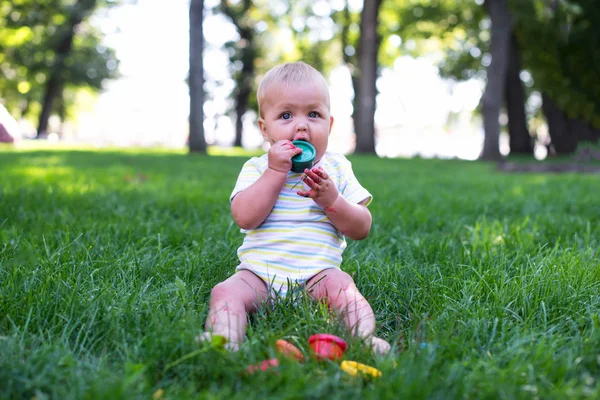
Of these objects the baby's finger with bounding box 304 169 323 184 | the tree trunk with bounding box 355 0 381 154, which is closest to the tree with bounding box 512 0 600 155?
the tree trunk with bounding box 355 0 381 154

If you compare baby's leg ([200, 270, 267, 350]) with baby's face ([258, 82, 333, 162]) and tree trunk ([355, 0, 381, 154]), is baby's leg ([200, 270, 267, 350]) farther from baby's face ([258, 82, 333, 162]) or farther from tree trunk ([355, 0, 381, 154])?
tree trunk ([355, 0, 381, 154])

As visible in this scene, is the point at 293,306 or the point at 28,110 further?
the point at 28,110

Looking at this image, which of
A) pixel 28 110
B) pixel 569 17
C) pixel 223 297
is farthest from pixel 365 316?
pixel 28 110

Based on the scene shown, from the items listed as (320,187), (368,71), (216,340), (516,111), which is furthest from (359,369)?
(516,111)

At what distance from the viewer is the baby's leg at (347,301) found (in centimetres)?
168

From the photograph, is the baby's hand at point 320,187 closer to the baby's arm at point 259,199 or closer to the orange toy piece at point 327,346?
the baby's arm at point 259,199

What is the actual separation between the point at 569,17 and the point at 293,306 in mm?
17671

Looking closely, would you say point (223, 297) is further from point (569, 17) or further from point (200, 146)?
point (569, 17)

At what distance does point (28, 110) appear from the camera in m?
40.0

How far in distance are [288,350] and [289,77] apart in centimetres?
110

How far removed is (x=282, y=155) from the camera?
2.06 m

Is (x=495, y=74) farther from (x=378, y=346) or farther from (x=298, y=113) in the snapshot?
(x=378, y=346)

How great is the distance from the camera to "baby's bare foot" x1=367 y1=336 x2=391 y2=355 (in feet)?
5.17

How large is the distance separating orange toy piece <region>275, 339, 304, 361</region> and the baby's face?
0.89 meters
